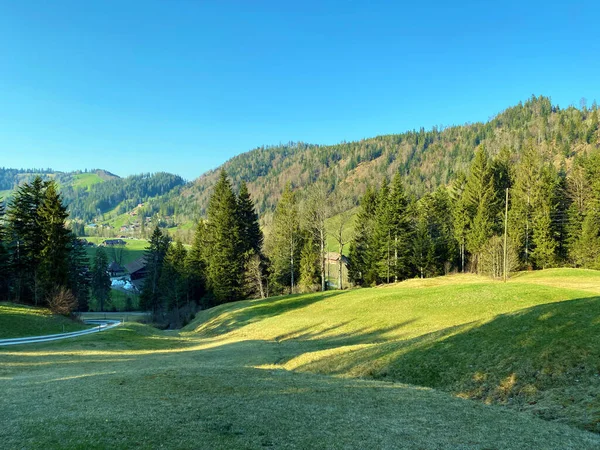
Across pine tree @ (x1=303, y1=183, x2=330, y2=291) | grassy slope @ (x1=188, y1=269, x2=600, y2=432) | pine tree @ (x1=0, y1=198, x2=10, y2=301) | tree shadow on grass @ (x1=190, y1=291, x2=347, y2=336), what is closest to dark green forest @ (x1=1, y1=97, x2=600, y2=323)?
pine tree @ (x1=303, y1=183, x2=330, y2=291)

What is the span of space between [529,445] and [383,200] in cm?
6434

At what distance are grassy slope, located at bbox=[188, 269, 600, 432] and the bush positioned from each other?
24047mm

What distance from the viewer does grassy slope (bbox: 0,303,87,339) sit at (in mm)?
37172

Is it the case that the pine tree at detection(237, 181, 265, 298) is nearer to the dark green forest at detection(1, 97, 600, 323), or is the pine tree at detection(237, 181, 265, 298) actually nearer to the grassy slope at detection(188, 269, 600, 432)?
the dark green forest at detection(1, 97, 600, 323)

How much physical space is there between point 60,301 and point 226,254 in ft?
91.5

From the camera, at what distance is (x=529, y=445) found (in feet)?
29.6

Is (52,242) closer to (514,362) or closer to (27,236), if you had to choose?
(27,236)

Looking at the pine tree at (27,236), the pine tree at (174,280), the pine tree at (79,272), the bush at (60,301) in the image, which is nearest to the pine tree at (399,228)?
the pine tree at (174,280)

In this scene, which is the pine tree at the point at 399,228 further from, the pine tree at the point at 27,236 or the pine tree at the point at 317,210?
the pine tree at the point at 27,236

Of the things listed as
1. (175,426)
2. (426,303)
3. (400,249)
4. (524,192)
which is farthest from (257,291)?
(175,426)

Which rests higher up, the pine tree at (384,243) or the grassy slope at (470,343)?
the pine tree at (384,243)

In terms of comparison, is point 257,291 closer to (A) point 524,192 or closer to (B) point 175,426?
(A) point 524,192

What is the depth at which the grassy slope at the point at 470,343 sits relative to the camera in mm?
13641

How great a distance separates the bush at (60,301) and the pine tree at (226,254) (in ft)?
81.4
